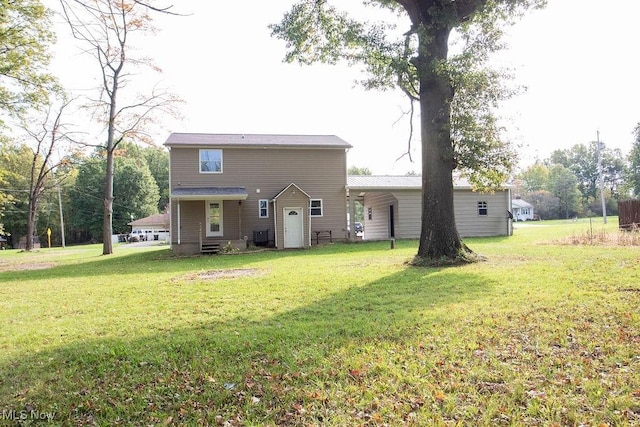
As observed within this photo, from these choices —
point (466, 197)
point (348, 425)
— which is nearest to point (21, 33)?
point (348, 425)

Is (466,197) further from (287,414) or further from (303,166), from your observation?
(287,414)

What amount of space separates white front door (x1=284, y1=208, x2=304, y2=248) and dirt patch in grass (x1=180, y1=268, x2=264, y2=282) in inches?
322

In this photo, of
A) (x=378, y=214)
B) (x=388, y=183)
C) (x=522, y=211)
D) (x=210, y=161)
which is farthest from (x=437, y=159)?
(x=522, y=211)

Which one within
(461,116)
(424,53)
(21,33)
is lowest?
(461,116)

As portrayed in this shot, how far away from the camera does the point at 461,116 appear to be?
12219mm

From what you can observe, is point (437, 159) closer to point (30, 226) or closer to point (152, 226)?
point (30, 226)

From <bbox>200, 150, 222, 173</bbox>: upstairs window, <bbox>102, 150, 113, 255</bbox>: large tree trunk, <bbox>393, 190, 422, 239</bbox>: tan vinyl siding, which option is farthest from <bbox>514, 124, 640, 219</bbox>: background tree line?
<bbox>102, 150, 113, 255</bbox>: large tree trunk

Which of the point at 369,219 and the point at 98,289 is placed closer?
the point at 98,289

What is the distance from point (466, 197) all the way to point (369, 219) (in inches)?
275

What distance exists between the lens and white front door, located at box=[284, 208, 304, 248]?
20.6 meters

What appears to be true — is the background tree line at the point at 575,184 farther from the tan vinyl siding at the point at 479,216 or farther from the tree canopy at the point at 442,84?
the tree canopy at the point at 442,84

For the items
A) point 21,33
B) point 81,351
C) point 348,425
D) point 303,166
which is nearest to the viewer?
point 348,425

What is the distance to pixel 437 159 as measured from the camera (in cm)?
1213

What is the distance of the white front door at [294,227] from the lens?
812 inches
